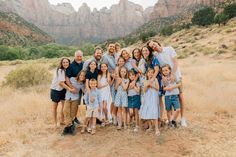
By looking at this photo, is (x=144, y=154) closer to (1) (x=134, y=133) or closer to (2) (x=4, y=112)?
(1) (x=134, y=133)

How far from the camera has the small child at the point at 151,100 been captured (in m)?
7.59

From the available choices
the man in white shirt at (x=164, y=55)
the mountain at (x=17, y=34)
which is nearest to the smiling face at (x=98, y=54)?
the man in white shirt at (x=164, y=55)

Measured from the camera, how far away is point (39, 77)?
53.6 ft

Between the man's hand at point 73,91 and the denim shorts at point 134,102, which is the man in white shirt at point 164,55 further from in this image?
the man's hand at point 73,91

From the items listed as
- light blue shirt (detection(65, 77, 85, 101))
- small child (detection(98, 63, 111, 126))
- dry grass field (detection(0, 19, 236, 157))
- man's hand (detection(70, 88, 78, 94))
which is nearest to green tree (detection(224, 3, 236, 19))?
dry grass field (detection(0, 19, 236, 157))

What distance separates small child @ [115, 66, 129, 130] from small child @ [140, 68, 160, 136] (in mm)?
524

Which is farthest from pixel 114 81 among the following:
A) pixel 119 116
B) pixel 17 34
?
pixel 17 34

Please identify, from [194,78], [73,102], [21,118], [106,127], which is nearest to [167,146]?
[106,127]

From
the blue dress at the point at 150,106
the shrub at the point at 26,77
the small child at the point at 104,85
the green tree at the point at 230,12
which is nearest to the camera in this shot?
the blue dress at the point at 150,106

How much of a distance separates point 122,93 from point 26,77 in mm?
8966

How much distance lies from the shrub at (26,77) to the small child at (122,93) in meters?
8.68

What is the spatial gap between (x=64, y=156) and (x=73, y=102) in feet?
5.56

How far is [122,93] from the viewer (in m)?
8.07

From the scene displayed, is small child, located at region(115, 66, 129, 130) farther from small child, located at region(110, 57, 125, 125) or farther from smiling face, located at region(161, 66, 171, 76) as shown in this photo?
smiling face, located at region(161, 66, 171, 76)
